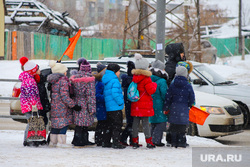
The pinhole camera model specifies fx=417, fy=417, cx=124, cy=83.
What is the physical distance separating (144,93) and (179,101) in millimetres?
609

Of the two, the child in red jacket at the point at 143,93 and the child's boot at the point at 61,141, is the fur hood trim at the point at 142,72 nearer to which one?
the child in red jacket at the point at 143,93

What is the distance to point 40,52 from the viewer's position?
1119 inches

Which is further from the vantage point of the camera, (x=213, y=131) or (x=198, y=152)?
(x=213, y=131)

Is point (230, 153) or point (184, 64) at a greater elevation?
point (184, 64)

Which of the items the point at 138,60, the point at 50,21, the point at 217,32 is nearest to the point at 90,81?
the point at 138,60

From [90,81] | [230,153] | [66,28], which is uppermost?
[66,28]

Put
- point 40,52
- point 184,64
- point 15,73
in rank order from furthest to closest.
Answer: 1. point 40,52
2. point 15,73
3. point 184,64

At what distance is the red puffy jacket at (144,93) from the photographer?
22.8ft

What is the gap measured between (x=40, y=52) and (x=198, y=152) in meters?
22.9

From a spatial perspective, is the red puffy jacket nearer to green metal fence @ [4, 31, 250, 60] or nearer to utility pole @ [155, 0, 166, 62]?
utility pole @ [155, 0, 166, 62]

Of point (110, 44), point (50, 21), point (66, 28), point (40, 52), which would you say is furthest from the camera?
Answer: point (110, 44)

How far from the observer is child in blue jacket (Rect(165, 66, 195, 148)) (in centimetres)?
705

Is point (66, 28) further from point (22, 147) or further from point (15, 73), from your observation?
point (22, 147)

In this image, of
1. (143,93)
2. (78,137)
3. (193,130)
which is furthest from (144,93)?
(193,130)
